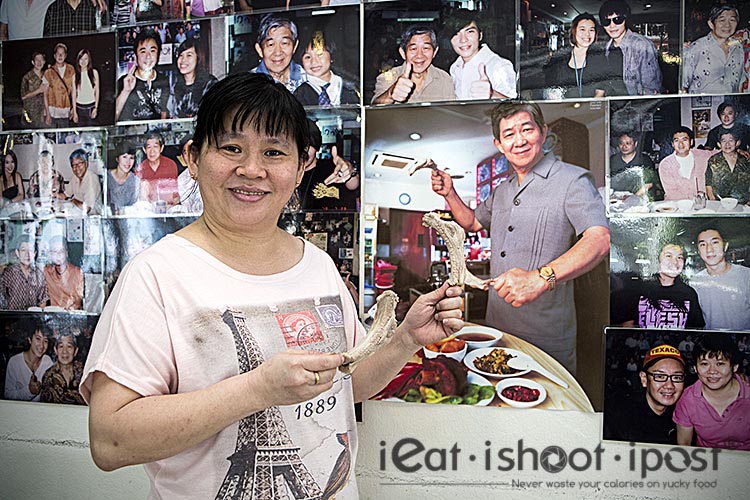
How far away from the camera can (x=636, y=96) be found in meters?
1.58

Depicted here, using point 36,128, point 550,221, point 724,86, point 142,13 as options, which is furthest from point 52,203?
point 724,86

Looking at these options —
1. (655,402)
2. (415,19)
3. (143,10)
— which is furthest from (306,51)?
(655,402)

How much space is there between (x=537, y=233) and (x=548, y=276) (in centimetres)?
11

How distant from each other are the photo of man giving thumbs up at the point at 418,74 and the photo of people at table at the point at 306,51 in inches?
4.5

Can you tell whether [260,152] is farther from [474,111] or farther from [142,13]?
[142,13]

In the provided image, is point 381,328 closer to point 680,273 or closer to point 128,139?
point 680,273

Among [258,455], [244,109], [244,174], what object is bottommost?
[258,455]

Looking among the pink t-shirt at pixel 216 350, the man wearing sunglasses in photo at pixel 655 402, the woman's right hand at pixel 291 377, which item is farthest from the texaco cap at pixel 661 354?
the woman's right hand at pixel 291 377

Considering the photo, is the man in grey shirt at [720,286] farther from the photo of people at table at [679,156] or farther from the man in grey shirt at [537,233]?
the man in grey shirt at [537,233]

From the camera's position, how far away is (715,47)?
5.02 feet

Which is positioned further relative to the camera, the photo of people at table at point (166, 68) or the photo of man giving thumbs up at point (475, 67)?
the photo of people at table at point (166, 68)

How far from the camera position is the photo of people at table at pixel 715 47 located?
1.52 meters

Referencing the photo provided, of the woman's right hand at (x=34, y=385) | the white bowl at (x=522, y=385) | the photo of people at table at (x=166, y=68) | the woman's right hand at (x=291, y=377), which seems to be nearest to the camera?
the woman's right hand at (x=291, y=377)

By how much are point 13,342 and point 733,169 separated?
209 cm
